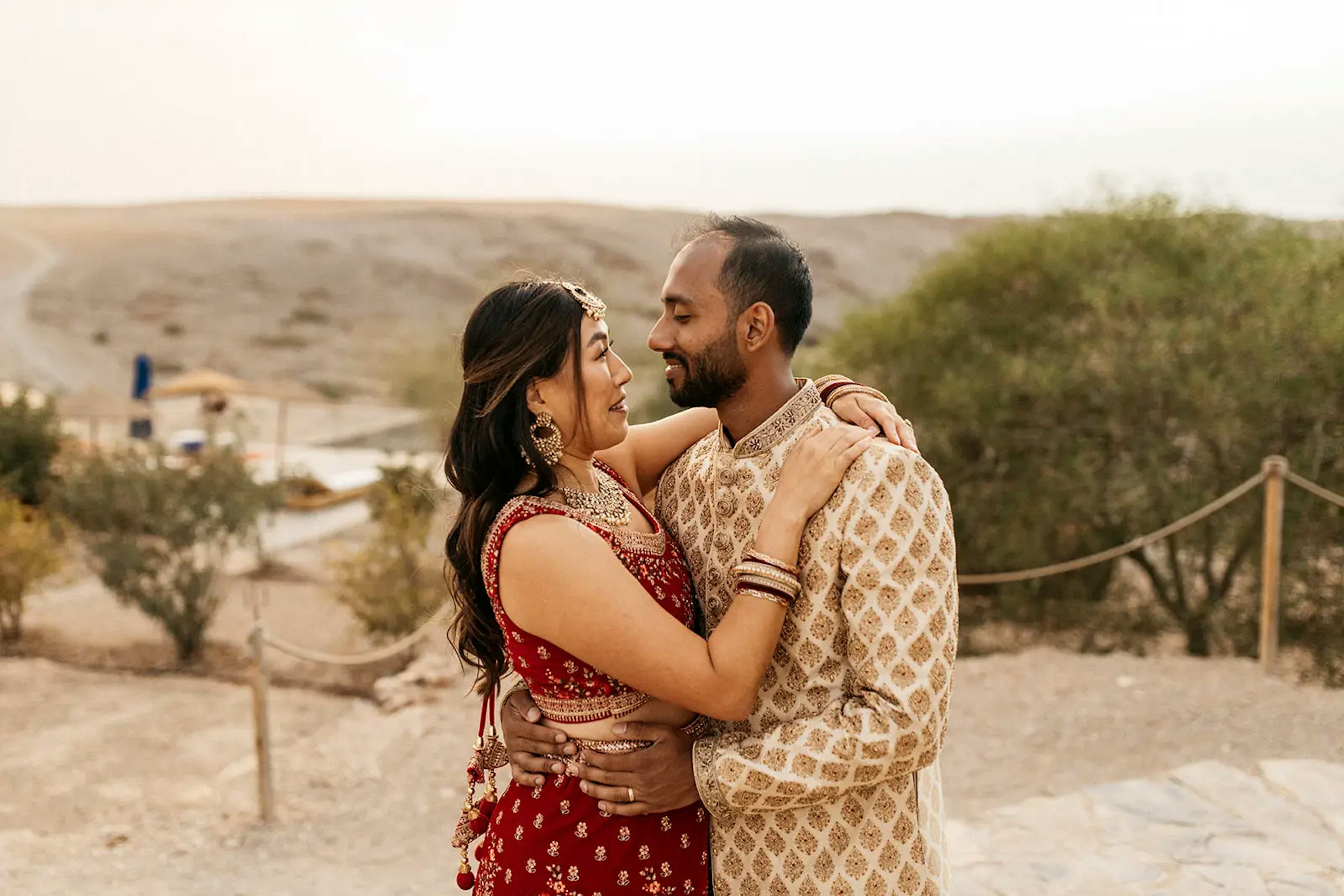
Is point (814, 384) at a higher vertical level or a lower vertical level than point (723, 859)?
higher

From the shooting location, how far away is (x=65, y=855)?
6.02 m

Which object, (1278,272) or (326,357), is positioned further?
(326,357)

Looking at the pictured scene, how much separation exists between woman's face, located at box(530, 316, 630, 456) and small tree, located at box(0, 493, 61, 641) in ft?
30.1

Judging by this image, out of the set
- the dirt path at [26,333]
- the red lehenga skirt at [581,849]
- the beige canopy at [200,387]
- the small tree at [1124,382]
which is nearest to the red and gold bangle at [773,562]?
the red lehenga skirt at [581,849]

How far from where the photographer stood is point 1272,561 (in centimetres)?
650

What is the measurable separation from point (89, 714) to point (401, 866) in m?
4.09

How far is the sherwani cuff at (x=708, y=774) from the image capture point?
205cm

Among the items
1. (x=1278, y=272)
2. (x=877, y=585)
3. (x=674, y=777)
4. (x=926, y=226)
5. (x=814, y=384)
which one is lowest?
(x=674, y=777)

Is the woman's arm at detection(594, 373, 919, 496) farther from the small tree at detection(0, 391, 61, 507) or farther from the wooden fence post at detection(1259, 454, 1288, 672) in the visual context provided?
the small tree at detection(0, 391, 61, 507)

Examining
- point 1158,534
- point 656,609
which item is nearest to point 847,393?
point 656,609

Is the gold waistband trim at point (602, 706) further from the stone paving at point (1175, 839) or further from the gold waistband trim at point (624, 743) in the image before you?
the stone paving at point (1175, 839)

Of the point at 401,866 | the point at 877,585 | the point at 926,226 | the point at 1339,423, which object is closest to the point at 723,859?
the point at 877,585

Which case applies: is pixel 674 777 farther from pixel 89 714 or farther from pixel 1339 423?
pixel 89 714

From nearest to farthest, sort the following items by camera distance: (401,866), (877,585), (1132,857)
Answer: (877,585) < (1132,857) < (401,866)
